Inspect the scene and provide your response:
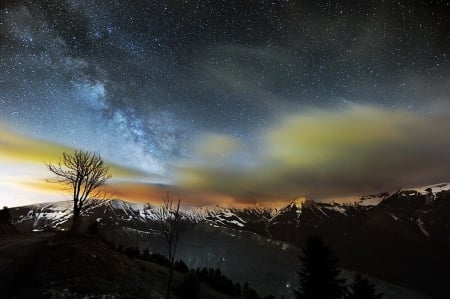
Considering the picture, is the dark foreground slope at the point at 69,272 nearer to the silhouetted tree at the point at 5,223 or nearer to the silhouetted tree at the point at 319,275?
the silhouetted tree at the point at 5,223

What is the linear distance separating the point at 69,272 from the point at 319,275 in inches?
1147

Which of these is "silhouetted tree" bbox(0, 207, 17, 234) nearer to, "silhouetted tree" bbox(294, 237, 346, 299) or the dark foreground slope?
the dark foreground slope

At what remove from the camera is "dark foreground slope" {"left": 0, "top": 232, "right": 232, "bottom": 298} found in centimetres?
2311

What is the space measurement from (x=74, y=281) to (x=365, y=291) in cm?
3694

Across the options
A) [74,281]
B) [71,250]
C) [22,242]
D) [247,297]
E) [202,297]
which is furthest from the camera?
[247,297]

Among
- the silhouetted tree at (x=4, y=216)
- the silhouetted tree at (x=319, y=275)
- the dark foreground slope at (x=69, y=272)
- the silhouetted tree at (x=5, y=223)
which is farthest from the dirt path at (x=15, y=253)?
the silhouetted tree at (x=319, y=275)

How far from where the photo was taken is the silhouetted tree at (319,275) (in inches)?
1644

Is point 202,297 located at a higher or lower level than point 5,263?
lower

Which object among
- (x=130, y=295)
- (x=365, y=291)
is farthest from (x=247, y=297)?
(x=130, y=295)

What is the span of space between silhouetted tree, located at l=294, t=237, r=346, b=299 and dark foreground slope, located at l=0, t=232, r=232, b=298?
740 inches

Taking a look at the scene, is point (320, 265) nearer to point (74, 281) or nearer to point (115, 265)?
point (115, 265)

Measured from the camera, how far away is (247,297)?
42.3 m

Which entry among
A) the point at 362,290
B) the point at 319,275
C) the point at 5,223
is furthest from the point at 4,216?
the point at 362,290

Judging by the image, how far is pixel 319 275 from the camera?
42656 mm
